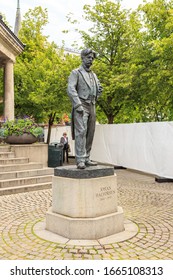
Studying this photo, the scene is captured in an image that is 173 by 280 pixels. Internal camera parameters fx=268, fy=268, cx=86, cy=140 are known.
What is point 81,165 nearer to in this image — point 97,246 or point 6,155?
point 97,246

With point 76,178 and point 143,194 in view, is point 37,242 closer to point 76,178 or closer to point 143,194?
point 76,178

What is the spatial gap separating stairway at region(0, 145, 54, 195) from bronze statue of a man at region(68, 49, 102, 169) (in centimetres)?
383

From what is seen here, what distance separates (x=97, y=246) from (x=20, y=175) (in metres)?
5.39

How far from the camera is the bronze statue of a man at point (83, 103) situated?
193 inches

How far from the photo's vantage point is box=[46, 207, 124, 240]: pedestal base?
14.9ft

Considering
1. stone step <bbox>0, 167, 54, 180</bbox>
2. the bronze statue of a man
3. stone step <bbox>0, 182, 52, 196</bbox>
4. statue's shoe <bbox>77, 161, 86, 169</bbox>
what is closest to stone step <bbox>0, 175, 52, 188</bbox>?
stone step <bbox>0, 182, 52, 196</bbox>

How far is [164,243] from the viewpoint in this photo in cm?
438

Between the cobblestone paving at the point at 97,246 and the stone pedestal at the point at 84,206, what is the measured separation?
35 cm

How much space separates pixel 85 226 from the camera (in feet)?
14.8

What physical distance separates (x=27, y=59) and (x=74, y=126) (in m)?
18.8

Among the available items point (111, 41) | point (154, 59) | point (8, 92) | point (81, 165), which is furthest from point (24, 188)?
point (111, 41)

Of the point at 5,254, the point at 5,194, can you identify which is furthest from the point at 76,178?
the point at 5,194

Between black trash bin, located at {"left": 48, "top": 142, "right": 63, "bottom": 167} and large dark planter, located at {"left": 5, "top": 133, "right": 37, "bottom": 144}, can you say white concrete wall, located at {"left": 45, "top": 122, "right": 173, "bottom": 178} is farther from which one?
large dark planter, located at {"left": 5, "top": 133, "right": 37, "bottom": 144}

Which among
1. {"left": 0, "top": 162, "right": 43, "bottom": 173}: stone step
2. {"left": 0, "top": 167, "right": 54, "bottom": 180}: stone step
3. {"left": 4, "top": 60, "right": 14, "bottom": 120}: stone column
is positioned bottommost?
{"left": 0, "top": 167, "right": 54, "bottom": 180}: stone step
